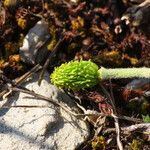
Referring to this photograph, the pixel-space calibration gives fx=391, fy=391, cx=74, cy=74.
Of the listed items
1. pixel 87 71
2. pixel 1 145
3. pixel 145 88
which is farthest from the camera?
pixel 145 88

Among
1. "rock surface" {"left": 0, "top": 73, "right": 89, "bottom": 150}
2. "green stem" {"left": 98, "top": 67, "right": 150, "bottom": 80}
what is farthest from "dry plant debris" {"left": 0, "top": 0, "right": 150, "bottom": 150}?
"green stem" {"left": 98, "top": 67, "right": 150, "bottom": 80}

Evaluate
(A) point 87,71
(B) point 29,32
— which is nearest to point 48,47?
(B) point 29,32

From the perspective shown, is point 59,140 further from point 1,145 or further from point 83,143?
point 1,145

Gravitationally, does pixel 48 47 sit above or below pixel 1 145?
above

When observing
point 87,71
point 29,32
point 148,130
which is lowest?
point 148,130

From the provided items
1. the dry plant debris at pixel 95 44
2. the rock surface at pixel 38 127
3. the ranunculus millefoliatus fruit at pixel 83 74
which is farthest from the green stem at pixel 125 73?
the rock surface at pixel 38 127

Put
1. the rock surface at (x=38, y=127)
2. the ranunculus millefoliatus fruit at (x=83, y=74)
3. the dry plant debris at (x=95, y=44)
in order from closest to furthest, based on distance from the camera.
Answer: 1. the rock surface at (x=38, y=127)
2. the ranunculus millefoliatus fruit at (x=83, y=74)
3. the dry plant debris at (x=95, y=44)

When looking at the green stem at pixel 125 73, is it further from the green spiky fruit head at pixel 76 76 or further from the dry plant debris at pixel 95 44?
the dry plant debris at pixel 95 44

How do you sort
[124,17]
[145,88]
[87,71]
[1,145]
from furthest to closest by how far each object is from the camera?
[124,17] → [145,88] → [87,71] → [1,145]
